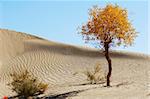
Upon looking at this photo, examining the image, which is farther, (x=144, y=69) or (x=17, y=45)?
(x=17, y=45)

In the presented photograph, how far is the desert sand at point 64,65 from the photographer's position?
82.1 feet

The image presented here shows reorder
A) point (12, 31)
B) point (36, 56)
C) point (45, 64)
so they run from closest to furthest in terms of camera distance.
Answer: point (45, 64) → point (36, 56) → point (12, 31)

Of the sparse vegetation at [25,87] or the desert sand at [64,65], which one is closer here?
the sparse vegetation at [25,87]

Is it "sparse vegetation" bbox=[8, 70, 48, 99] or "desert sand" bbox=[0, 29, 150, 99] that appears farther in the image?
"desert sand" bbox=[0, 29, 150, 99]

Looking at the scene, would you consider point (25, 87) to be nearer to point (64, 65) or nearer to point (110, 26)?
point (110, 26)

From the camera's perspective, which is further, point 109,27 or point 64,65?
point 64,65

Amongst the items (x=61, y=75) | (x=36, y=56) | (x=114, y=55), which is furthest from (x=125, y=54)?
(x=61, y=75)

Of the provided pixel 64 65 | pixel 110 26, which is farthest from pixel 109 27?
pixel 64 65

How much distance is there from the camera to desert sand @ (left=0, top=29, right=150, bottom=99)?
25.0 m

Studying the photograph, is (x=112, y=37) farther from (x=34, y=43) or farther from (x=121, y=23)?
(x=34, y=43)

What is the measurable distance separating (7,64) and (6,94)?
14.4m

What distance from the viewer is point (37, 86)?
24.7 metres

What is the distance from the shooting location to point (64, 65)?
4062 cm

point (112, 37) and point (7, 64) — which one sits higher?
point (112, 37)
